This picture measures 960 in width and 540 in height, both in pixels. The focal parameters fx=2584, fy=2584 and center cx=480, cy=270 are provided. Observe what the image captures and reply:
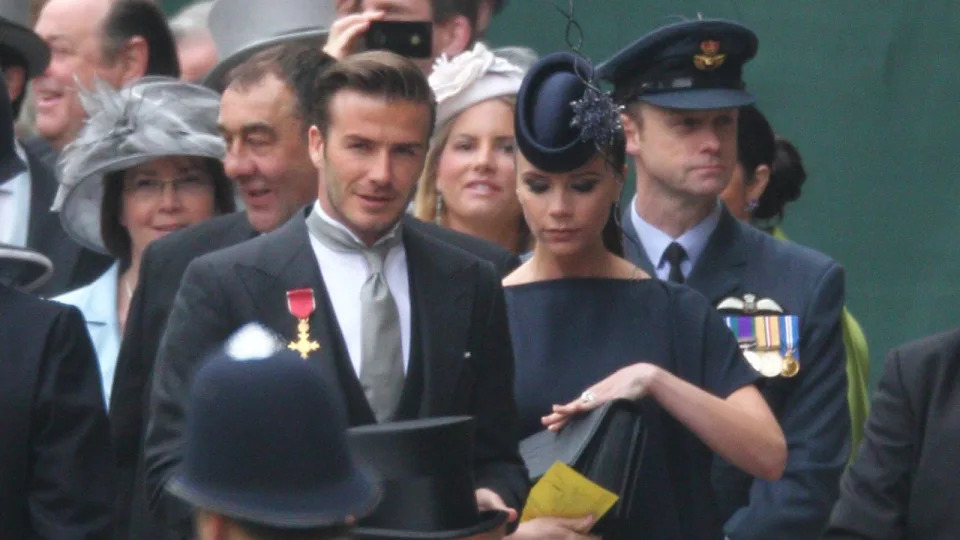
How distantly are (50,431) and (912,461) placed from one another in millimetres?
1786

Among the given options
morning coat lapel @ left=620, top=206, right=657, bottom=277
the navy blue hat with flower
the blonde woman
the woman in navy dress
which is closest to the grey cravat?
the woman in navy dress

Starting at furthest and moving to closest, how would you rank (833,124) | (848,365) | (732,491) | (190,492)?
(833,124) < (848,365) < (732,491) < (190,492)

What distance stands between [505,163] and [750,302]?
0.82 m

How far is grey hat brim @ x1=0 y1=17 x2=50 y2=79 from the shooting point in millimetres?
7391

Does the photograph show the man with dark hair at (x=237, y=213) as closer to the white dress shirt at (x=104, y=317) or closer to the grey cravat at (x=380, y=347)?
the white dress shirt at (x=104, y=317)

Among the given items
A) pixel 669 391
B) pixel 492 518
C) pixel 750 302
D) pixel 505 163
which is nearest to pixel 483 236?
pixel 505 163

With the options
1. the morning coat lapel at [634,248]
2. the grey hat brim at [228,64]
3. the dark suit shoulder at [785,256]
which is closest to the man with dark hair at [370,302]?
the morning coat lapel at [634,248]

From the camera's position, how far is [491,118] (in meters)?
7.07

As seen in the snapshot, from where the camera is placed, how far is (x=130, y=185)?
270 inches

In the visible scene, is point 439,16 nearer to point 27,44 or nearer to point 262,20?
point 262,20

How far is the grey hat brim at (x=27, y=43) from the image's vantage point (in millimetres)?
7391

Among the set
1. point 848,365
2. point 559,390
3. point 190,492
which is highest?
point 190,492

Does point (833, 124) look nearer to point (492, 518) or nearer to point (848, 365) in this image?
point (848, 365)

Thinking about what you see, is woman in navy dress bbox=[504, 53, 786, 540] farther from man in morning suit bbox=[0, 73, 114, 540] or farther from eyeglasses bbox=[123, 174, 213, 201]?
eyeglasses bbox=[123, 174, 213, 201]
